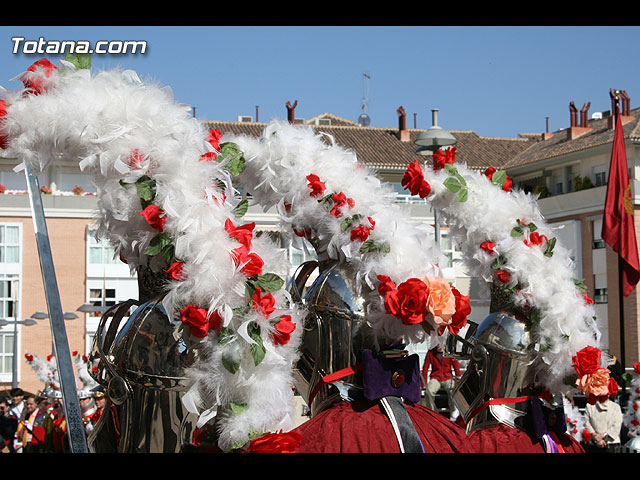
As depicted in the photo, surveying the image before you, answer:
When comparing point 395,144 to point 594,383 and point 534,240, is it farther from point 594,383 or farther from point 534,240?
point 594,383

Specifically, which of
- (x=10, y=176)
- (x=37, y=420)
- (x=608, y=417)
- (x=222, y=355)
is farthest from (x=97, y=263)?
(x=222, y=355)

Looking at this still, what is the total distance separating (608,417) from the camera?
29.9 ft

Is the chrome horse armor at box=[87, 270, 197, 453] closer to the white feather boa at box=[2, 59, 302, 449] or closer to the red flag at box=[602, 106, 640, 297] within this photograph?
the white feather boa at box=[2, 59, 302, 449]

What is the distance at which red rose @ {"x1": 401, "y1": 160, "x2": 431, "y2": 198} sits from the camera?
16.4ft

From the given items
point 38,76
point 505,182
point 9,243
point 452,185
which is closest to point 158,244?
point 38,76

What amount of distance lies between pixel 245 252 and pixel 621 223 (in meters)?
8.82

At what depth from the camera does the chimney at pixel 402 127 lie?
34656 millimetres

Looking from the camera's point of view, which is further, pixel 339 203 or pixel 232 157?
pixel 339 203

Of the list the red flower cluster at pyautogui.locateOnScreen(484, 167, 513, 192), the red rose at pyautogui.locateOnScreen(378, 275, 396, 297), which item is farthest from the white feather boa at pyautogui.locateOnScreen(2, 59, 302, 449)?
the red flower cluster at pyautogui.locateOnScreen(484, 167, 513, 192)

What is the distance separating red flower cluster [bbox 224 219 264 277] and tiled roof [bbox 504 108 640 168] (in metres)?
28.5

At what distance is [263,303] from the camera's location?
2.81 meters

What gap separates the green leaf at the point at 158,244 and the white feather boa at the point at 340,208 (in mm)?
1434

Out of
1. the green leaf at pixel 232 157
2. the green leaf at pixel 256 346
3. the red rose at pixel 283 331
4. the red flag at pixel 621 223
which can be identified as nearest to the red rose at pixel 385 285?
the green leaf at pixel 232 157
